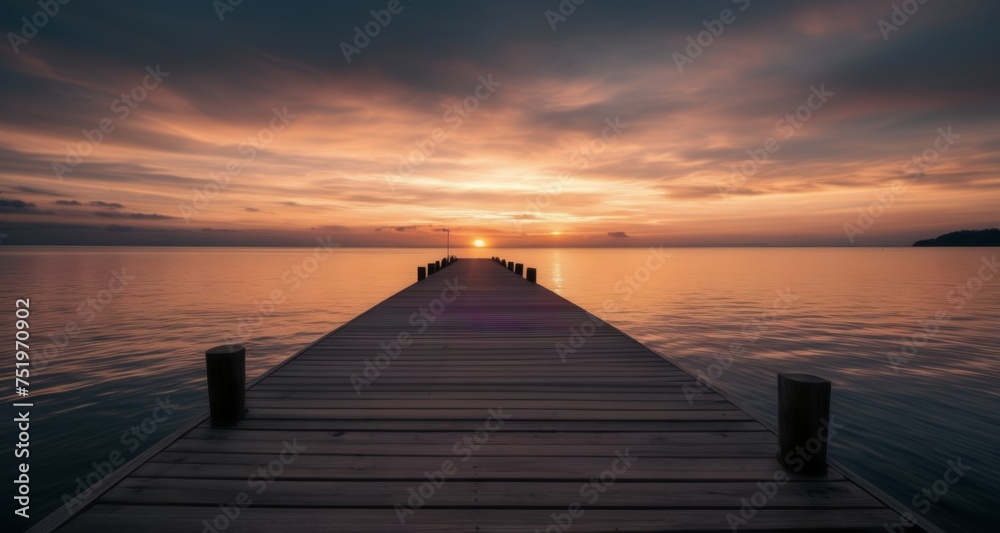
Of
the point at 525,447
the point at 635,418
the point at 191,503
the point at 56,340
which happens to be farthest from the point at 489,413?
the point at 56,340

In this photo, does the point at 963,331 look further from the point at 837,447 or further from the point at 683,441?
the point at 683,441

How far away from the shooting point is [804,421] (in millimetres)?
3107

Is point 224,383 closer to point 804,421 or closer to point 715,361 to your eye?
point 804,421

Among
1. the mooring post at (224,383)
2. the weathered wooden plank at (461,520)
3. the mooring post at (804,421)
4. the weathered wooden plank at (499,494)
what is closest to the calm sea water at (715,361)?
the mooring post at (804,421)

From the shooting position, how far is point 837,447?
24.4 feet

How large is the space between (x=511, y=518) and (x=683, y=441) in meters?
1.74

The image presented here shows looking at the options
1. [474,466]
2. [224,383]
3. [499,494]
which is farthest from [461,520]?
[224,383]

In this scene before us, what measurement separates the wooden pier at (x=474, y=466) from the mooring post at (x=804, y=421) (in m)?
0.12

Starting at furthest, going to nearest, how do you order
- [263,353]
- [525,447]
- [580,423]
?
[263,353], [580,423], [525,447]

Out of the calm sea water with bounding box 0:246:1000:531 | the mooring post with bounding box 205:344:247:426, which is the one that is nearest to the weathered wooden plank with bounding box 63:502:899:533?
the mooring post with bounding box 205:344:247:426

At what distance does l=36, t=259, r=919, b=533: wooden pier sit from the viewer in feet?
8.90

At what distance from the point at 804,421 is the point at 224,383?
460cm

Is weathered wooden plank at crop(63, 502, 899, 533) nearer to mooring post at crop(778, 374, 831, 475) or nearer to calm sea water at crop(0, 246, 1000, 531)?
mooring post at crop(778, 374, 831, 475)

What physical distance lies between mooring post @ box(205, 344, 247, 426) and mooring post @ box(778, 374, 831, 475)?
436 centimetres
